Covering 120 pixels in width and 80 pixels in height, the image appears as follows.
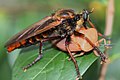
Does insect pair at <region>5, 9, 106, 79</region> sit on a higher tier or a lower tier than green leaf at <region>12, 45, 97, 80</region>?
higher

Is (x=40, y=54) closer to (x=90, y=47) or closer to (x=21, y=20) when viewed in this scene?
(x=90, y=47)

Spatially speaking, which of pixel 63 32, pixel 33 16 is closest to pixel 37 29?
pixel 63 32

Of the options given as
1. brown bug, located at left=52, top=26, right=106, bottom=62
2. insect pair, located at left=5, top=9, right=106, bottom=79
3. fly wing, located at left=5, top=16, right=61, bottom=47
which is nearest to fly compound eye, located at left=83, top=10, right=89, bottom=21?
insect pair, located at left=5, top=9, right=106, bottom=79

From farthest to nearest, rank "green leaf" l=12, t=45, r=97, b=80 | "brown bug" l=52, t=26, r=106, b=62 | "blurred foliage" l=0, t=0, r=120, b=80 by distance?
1. "blurred foliage" l=0, t=0, r=120, b=80
2. "brown bug" l=52, t=26, r=106, b=62
3. "green leaf" l=12, t=45, r=97, b=80

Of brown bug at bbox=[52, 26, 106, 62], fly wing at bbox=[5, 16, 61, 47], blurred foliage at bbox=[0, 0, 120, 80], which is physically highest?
fly wing at bbox=[5, 16, 61, 47]

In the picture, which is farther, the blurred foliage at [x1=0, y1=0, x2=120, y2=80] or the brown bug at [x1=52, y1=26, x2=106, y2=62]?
the blurred foliage at [x1=0, y1=0, x2=120, y2=80]

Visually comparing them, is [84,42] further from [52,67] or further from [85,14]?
[52,67]

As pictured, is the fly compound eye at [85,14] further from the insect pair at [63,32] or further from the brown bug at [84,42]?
the brown bug at [84,42]

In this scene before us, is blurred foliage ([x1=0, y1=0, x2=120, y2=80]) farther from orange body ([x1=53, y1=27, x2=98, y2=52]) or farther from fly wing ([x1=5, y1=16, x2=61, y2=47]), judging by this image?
fly wing ([x1=5, y1=16, x2=61, y2=47])
